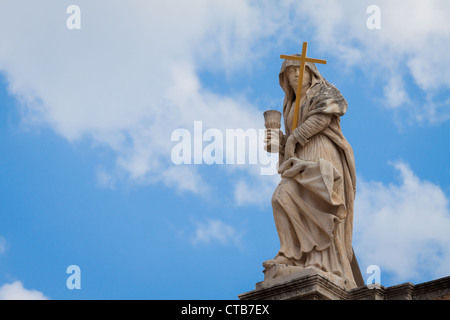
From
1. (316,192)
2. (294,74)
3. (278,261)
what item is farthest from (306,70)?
(278,261)

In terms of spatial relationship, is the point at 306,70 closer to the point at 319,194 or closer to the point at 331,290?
the point at 319,194

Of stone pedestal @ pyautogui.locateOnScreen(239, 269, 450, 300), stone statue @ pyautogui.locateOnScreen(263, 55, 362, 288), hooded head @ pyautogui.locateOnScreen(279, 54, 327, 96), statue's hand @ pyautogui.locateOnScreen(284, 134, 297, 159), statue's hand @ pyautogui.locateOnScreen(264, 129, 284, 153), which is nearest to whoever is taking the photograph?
stone pedestal @ pyautogui.locateOnScreen(239, 269, 450, 300)

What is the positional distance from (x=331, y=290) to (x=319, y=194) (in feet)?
5.36

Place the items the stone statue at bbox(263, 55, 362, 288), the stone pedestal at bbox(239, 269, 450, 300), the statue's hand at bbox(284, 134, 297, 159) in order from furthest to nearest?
the statue's hand at bbox(284, 134, 297, 159), the stone statue at bbox(263, 55, 362, 288), the stone pedestal at bbox(239, 269, 450, 300)

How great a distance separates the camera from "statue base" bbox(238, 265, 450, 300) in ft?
42.9

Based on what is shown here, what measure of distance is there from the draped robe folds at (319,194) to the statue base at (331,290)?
18.2 inches

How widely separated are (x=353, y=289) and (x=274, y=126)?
3337 mm

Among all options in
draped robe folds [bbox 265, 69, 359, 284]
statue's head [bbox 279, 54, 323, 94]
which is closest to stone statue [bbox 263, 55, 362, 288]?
draped robe folds [bbox 265, 69, 359, 284]

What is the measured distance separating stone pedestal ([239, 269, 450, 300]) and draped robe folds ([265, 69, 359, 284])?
1.66 ft

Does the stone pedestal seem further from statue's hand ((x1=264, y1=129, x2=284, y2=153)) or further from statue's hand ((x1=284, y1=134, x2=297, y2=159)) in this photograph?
statue's hand ((x1=264, y1=129, x2=284, y2=153))

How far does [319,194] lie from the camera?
47.1 ft

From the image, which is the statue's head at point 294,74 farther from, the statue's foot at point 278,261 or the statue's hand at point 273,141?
the statue's foot at point 278,261

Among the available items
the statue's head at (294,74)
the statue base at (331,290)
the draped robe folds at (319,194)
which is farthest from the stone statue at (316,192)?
the statue base at (331,290)
